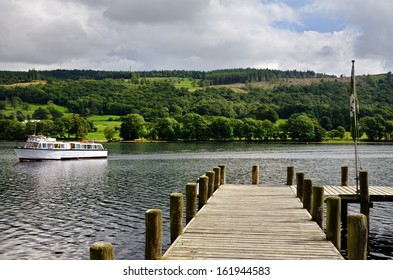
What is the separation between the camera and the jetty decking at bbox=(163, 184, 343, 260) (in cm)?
1035

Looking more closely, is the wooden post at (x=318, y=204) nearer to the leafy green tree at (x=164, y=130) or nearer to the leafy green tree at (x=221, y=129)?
the leafy green tree at (x=221, y=129)

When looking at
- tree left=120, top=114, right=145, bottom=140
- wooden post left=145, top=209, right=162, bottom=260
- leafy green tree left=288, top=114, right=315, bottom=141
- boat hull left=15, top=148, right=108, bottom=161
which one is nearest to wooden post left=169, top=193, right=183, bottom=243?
wooden post left=145, top=209, right=162, bottom=260

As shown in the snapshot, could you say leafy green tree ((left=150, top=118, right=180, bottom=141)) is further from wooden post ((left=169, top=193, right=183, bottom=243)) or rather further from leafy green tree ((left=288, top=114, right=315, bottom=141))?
wooden post ((left=169, top=193, right=183, bottom=243))

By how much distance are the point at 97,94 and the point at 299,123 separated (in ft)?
290

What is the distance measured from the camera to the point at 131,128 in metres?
140

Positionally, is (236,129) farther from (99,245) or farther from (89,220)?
(99,245)

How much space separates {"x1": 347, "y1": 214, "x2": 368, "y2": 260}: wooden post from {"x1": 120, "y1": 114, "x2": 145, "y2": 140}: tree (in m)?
132

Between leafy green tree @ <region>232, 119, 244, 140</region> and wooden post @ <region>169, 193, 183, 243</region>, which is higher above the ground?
leafy green tree @ <region>232, 119, 244, 140</region>

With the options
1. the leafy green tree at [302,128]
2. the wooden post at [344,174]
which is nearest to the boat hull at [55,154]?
the wooden post at [344,174]

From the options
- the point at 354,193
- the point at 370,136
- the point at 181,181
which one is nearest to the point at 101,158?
the point at 181,181

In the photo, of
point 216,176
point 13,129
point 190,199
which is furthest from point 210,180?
point 13,129

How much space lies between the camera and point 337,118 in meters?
145

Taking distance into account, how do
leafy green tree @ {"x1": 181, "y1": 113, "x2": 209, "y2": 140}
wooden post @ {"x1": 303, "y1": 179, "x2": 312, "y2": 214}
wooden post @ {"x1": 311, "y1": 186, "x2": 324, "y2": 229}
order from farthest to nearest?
leafy green tree @ {"x1": 181, "y1": 113, "x2": 209, "y2": 140}
wooden post @ {"x1": 303, "y1": 179, "x2": 312, "y2": 214}
wooden post @ {"x1": 311, "y1": 186, "x2": 324, "y2": 229}

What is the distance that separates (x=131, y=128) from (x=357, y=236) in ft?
436
